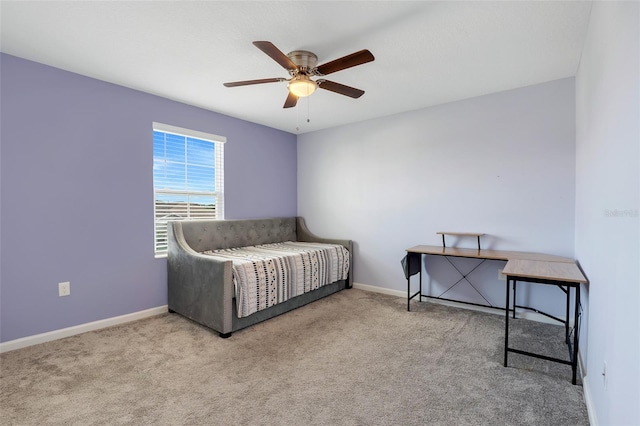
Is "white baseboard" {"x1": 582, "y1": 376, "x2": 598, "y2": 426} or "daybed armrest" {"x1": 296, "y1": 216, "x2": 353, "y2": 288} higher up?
"daybed armrest" {"x1": 296, "y1": 216, "x2": 353, "y2": 288}

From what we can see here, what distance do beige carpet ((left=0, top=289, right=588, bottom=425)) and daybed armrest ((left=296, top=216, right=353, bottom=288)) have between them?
132 centimetres

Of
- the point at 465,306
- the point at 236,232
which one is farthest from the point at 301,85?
the point at 465,306

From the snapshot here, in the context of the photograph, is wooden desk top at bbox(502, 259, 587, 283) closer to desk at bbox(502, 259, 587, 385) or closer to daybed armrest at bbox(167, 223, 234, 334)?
desk at bbox(502, 259, 587, 385)

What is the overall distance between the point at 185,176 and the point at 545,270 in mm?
3699

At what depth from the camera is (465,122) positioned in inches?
137

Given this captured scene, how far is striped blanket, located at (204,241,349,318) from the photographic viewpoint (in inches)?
113

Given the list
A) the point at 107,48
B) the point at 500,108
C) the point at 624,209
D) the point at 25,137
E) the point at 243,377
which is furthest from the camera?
the point at 500,108

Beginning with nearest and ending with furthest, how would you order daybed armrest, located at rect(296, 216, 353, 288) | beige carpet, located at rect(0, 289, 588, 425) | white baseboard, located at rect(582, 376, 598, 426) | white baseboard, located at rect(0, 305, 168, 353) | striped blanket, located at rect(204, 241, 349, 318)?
white baseboard, located at rect(582, 376, 598, 426) → beige carpet, located at rect(0, 289, 588, 425) → white baseboard, located at rect(0, 305, 168, 353) → striped blanket, located at rect(204, 241, 349, 318) → daybed armrest, located at rect(296, 216, 353, 288)

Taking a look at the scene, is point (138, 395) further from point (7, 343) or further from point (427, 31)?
point (427, 31)

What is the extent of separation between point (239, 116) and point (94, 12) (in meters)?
2.22

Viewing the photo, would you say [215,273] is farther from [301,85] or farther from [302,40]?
[302,40]

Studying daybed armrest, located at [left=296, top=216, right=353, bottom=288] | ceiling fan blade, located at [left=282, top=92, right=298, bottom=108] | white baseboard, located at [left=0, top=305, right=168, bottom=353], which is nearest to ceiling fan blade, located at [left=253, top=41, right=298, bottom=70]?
ceiling fan blade, located at [left=282, top=92, right=298, bottom=108]

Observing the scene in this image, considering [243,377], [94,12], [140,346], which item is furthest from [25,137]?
[243,377]

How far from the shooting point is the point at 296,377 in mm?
2092
